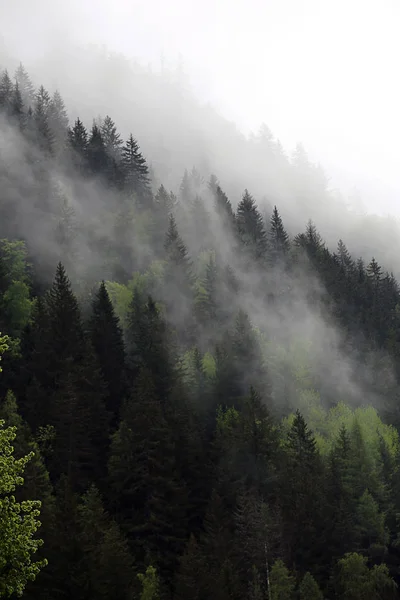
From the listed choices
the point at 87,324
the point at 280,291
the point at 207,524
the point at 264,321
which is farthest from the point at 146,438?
the point at 280,291

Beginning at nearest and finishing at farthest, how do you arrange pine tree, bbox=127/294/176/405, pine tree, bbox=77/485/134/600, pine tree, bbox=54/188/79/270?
pine tree, bbox=77/485/134/600 → pine tree, bbox=127/294/176/405 → pine tree, bbox=54/188/79/270

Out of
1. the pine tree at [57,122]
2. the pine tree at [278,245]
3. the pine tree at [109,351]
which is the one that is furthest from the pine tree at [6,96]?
the pine tree at [109,351]

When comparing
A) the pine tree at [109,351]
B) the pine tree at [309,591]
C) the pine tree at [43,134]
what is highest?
the pine tree at [43,134]

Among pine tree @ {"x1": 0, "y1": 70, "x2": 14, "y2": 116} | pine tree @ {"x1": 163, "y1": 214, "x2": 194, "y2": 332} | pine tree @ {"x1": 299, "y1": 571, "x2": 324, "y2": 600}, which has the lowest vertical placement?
pine tree @ {"x1": 299, "y1": 571, "x2": 324, "y2": 600}

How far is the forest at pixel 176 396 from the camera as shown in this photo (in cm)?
3938

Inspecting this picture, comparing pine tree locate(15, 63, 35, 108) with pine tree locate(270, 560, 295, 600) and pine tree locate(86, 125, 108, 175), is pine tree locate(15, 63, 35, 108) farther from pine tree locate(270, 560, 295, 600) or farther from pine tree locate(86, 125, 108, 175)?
pine tree locate(270, 560, 295, 600)

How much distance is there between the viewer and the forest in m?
39.4

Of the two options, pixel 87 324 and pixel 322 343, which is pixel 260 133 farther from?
pixel 87 324

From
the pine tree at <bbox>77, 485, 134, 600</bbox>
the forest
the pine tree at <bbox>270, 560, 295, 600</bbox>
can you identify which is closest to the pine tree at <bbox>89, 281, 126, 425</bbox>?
the forest

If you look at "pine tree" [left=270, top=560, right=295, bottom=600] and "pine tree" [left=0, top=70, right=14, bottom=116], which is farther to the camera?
"pine tree" [left=0, top=70, right=14, bottom=116]

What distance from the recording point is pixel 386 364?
305ft

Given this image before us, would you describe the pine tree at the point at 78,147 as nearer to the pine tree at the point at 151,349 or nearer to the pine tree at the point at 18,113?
the pine tree at the point at 18,113

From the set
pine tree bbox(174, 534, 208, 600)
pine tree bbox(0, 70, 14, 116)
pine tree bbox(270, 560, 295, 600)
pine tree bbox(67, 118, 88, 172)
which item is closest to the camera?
pine tree bbox(174, 534, 208, 600)

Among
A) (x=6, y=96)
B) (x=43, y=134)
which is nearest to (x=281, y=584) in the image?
(x=43, y=134)
